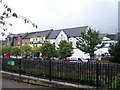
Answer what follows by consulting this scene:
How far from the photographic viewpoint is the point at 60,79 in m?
10.8

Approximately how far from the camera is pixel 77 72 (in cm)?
992

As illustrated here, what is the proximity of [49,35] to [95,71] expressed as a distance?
69703 millimetres

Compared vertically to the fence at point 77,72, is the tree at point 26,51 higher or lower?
higher

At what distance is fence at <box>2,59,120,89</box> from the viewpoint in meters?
8.68

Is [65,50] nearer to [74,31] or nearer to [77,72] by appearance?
[74,31]

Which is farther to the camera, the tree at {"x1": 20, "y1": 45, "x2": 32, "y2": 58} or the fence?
the tree at {"x1": 20, "y1": 45, "x2": 32, "y2": 58}

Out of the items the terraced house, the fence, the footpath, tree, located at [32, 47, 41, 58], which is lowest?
the footpath

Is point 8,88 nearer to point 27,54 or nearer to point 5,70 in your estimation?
point 5,70

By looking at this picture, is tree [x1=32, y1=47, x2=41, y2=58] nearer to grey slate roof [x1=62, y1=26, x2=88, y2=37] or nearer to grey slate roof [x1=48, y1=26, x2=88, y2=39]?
grey slate roof [x1=48, y1=26, x2=88, y2=39]

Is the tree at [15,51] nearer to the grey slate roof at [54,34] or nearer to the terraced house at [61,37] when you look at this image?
the terraced house at [61,37]

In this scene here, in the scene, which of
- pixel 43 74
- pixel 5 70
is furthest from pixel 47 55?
pixel 43 74

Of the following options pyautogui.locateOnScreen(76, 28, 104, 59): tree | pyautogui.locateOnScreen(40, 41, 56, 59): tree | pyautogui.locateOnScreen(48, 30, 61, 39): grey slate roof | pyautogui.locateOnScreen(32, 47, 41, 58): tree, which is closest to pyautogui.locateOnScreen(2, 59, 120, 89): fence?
pyautogui.locateOnScreen(76, 28, 104, 59): tree

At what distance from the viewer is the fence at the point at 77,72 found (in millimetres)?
8680

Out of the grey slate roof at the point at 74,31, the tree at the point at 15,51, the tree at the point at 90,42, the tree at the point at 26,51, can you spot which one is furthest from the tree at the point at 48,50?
the tree at the point at 15,51
